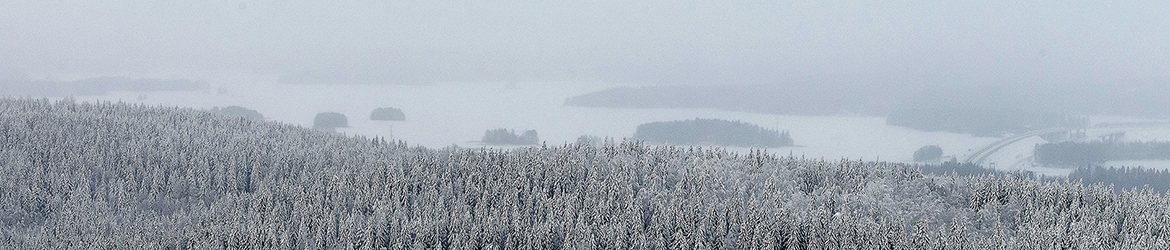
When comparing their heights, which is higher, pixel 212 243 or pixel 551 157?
pixel 551 157

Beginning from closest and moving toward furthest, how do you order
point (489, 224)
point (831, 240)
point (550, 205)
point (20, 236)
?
1. point (831, 240)
2. point (489, 224)
3. point (550, 205)
4. point (20, 236)

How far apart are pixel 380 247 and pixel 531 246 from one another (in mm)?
28764

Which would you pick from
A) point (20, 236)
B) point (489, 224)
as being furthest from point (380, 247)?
point (20, 236)

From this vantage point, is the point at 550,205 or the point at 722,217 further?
the point at 550,205

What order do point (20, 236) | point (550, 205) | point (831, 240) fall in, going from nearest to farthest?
point (831, 240), point (550, 205), point (20, 236)

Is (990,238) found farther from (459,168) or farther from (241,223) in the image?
(241,223)

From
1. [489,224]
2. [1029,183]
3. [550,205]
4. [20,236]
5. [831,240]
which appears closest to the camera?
[831,240]

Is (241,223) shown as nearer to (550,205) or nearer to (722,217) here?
(550,205)

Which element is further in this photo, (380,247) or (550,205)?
(550,205)

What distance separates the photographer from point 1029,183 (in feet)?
557

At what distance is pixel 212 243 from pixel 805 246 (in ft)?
348

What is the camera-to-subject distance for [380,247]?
147375 millimetres

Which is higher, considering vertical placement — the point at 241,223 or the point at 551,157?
the point at 551,157

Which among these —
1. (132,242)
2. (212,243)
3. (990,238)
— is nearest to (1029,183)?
(990,238)
